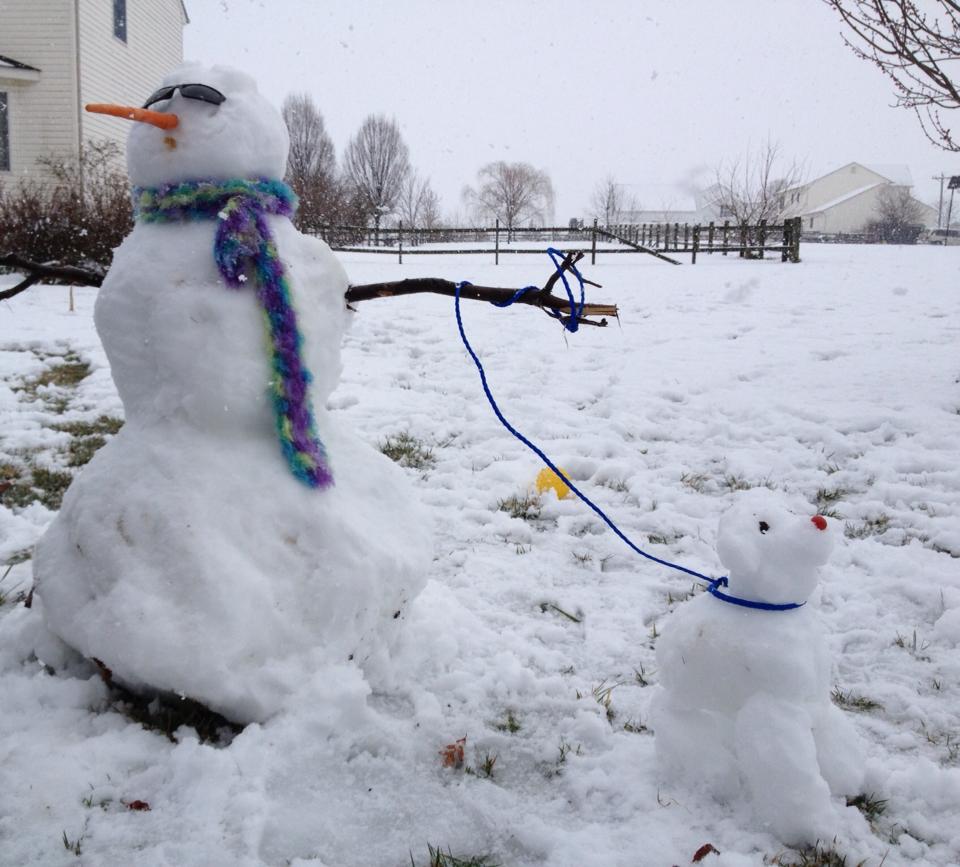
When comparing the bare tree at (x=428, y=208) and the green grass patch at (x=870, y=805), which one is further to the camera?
the bare tree at (x=428, y=208)

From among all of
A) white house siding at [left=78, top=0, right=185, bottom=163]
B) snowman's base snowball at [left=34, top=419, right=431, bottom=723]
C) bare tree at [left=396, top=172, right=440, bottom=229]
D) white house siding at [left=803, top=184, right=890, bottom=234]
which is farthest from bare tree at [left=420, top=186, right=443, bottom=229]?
snowman's base snowball at [left=34, top=419, right=431, bottom=723]

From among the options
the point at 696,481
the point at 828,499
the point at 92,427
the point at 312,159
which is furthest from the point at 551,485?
the point at 312,159

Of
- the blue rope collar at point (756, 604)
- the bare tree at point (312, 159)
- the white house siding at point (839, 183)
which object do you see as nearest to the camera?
the blue rope collar at point (756, 604)

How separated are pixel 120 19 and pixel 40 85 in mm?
3023

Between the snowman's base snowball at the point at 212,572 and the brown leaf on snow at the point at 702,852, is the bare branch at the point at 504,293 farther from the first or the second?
the brown leaf on snow at the point at 702,852

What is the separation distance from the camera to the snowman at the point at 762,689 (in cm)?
183

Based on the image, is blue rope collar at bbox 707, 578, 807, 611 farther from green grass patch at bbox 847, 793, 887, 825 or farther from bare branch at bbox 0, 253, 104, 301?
bare branch at bbox 0, 253, 104, 301

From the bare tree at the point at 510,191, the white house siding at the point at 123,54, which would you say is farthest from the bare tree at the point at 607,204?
the white house siding at the point at 123,54

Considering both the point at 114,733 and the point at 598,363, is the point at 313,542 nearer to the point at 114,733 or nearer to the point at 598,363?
the point at 114,733

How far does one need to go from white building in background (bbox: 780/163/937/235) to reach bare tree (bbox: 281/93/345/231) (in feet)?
124

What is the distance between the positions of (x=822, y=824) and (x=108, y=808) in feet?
5.93

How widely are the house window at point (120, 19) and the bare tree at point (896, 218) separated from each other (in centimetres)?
4033

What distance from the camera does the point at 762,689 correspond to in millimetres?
1887

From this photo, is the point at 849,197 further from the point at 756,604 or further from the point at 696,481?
the point at 756,604
